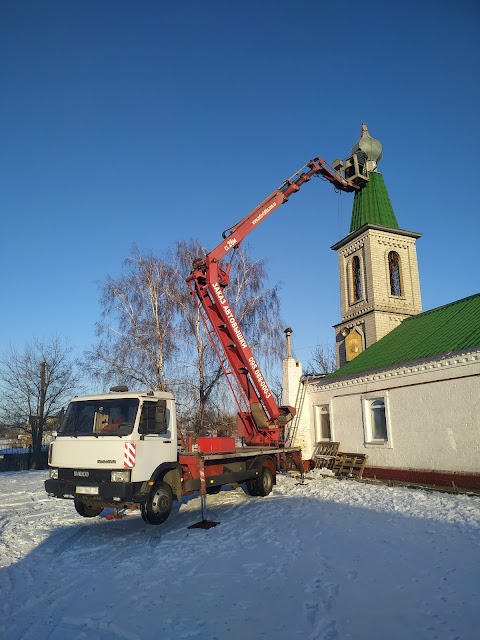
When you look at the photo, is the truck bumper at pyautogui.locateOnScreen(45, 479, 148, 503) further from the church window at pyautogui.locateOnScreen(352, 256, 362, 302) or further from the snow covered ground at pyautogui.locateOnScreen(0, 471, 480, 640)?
the church window at pyautogui.locateOnScreen(352, 256, 362, 302)

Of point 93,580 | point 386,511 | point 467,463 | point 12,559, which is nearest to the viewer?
point 93,580

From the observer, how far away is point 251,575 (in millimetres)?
6270

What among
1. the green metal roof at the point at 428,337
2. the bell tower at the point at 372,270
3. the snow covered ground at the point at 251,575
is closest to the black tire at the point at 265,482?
the snow covered ground at the point at 251,575

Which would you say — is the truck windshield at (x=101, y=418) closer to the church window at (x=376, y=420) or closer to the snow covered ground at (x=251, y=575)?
the snow covered ground at (x=251, y=575)

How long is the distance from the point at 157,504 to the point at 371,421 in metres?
9.47

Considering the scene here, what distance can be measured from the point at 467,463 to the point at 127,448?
9001 mm

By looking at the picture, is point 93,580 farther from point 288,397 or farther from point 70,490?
point 288,397

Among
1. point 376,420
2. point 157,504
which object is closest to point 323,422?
point 376,420

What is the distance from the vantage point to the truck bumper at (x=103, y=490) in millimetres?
8445

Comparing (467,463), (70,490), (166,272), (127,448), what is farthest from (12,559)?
(166,272)

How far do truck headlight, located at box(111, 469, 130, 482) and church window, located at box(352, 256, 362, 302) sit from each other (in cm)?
1640

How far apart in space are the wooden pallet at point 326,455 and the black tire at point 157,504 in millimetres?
9042

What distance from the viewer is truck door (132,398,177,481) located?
29.2ft

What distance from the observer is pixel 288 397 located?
62.1 ft
